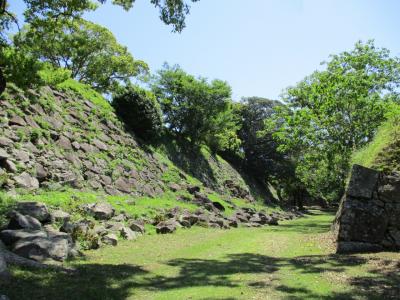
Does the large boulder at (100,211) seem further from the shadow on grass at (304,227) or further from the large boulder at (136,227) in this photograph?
the shadow on grass at (304,227)

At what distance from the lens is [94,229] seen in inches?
515

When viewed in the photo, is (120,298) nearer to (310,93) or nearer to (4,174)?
(4,174)

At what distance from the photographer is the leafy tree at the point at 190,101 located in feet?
116

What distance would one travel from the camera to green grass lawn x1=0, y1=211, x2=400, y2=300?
25.3 feet

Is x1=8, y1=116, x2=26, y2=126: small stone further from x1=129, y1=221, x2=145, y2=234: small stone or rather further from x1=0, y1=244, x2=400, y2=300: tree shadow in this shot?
x1=0, y1=244, x2=400, y2=300: tree shadow

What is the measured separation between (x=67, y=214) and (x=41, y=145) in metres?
6.24

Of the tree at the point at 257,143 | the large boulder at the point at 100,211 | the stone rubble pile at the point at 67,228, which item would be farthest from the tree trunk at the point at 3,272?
the tree at the point at 257,143

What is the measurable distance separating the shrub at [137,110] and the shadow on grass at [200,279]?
18753mm

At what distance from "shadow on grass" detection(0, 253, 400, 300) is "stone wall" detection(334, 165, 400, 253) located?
119 centimetres

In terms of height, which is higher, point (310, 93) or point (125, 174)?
point (310, 93)

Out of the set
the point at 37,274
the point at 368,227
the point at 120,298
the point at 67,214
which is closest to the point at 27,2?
the point at 67,214

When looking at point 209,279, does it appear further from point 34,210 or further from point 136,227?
point 136,227

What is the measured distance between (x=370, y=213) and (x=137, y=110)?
19.8 m

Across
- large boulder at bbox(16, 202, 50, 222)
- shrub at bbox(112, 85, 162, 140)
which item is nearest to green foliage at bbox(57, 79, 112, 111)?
shrub at bbox(112, 85, 162, 140)
